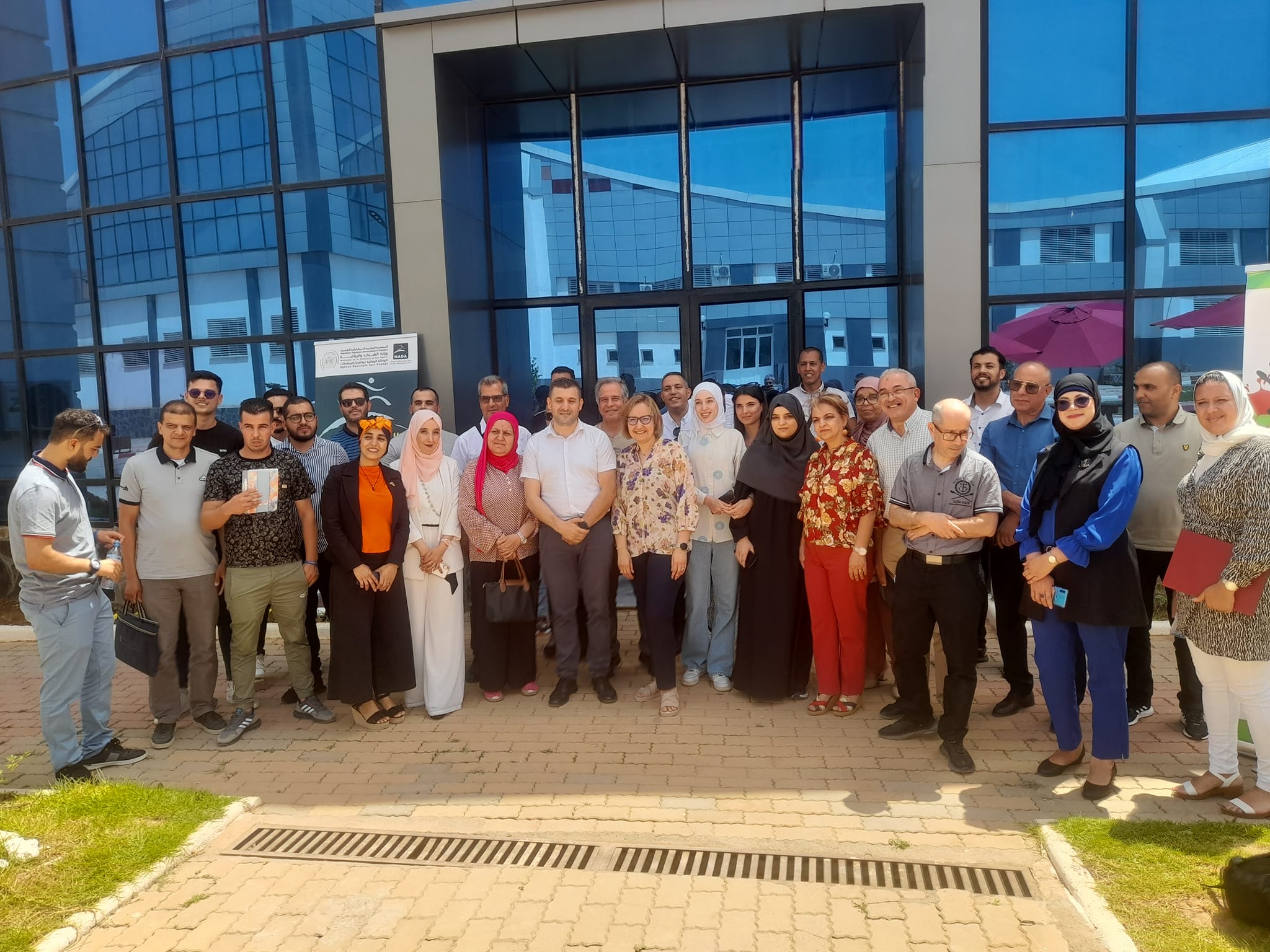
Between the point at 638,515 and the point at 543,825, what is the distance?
200cm

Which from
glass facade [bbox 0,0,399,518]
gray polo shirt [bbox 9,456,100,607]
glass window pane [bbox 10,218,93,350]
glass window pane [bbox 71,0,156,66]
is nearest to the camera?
gray polo shirt [bbox 9,456,100,607]

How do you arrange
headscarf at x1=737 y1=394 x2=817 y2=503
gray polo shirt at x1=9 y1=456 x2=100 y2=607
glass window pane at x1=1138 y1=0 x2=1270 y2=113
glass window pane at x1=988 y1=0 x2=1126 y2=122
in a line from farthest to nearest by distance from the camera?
glass window pane at x1=988 y1=0 x2=1126 y2=122, glass window pane at x1=1138 y1=0 x2=1270 y2=113, headscarf at x1=737 y1=394 x2=817 y2=503, gray polo shirt at x1=9 y1=456 x2=100 y2=607

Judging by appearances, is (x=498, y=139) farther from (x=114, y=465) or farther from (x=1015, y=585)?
(x=1015, y=585)

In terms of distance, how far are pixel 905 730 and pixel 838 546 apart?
3.43 ft

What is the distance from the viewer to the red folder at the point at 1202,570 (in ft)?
11.6

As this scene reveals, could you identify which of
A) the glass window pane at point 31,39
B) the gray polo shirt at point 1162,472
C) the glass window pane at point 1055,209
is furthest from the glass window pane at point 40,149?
the gray polo shirt at point 1162,472

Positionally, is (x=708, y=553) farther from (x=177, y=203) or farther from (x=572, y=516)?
(x=177, y=203)

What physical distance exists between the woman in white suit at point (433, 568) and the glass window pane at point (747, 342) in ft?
12.7

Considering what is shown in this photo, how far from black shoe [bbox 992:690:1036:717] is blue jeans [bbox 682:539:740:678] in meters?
1.53

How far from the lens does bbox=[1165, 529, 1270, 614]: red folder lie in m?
3.54

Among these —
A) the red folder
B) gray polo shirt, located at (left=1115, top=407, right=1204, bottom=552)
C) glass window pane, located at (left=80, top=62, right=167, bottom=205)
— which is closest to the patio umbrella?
gray polo shirt, located at (left=1115, top=407, right=1204, bottom=552)

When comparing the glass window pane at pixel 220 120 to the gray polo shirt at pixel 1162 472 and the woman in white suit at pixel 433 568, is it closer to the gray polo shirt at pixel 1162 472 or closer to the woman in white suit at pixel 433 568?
the woman in white suit at pixel 433 568

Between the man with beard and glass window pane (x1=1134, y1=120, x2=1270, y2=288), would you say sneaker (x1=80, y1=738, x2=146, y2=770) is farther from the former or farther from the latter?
glass window pane (x1=1134, y1=120, x2=1270, y2=288)

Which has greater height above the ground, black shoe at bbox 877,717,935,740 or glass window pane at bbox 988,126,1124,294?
glass window pane at bbox 988,126,1124,294
